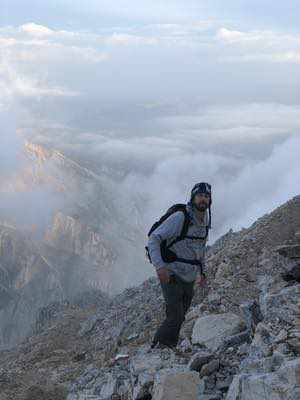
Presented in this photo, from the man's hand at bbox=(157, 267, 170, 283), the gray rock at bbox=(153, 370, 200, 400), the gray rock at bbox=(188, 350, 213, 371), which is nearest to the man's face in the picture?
the man's hand at bbox=(157, 267, 170, 283)

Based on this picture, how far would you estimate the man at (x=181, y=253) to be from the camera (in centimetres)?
888

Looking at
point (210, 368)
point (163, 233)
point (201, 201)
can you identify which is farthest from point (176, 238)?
point (210, 368)

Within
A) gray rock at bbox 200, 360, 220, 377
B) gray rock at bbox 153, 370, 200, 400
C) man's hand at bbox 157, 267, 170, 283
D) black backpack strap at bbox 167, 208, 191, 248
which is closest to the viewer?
gray rock at bbox 153, 370, 200, 400

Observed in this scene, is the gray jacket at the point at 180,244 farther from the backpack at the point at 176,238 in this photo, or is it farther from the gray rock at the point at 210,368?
the gray rock at the point at 210,368

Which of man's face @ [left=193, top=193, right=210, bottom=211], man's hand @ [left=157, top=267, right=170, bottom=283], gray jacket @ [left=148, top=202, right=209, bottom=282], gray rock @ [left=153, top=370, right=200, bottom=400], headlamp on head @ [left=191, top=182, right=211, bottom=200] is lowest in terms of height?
gray rock @ [left=153, top=370, right=200, bottom=400]

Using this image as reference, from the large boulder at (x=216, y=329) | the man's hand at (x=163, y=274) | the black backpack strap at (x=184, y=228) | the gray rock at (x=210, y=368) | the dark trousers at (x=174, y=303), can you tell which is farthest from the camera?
the large boulder at (x=216, y=329)

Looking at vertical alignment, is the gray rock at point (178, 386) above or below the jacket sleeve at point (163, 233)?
below

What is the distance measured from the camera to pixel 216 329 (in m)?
11.0

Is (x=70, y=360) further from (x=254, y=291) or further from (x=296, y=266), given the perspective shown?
(x=296, y=266)

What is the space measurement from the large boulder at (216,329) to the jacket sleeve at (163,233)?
2.22m

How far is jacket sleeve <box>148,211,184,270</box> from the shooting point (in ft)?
29.1

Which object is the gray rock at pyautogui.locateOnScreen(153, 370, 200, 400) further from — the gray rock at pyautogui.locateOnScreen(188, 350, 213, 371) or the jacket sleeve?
the jacket sleeve

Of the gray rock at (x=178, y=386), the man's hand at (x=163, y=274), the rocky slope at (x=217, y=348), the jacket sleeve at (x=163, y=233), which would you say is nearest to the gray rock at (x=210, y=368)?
the rocky slope at (x=217, y=348)

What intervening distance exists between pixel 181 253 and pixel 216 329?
2504mm
